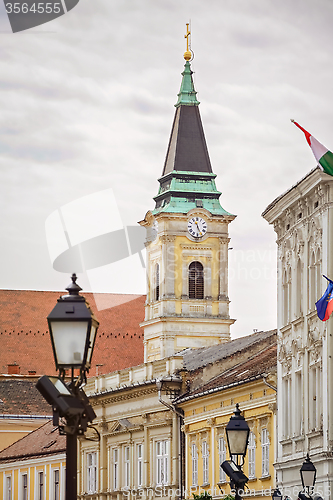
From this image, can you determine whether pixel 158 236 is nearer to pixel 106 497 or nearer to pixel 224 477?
pixel 106 497

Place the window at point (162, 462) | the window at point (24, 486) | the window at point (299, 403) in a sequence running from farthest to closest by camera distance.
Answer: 1. the window at point (24, 486)
2. the window at point (162, 462)
3. the window at point (299, 403)

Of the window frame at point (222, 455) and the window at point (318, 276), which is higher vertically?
the window at point (318, 276)

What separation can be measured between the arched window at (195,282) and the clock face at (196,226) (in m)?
2.33

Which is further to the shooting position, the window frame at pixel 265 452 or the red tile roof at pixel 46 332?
the red tile roof at pixel 46 332

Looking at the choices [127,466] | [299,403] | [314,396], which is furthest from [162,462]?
[314,396]

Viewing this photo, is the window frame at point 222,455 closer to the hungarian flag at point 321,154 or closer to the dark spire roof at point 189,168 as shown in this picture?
the hungarian flag at point 321,154

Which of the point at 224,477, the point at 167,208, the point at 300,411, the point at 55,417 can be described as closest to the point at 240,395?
the point at 224,477

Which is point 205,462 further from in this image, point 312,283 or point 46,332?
point 46,332

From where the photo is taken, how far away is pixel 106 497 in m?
50.9

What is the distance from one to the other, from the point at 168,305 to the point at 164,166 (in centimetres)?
1017

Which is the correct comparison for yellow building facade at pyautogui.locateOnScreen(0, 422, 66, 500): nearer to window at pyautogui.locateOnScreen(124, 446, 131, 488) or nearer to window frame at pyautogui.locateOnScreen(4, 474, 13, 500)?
window frame at pyautogui.locateOnScreen(4, 474, 13, 500)

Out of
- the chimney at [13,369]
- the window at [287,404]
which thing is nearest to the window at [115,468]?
the window at [287,404]

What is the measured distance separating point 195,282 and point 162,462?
122 ft

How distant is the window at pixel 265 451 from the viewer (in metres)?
35.5
